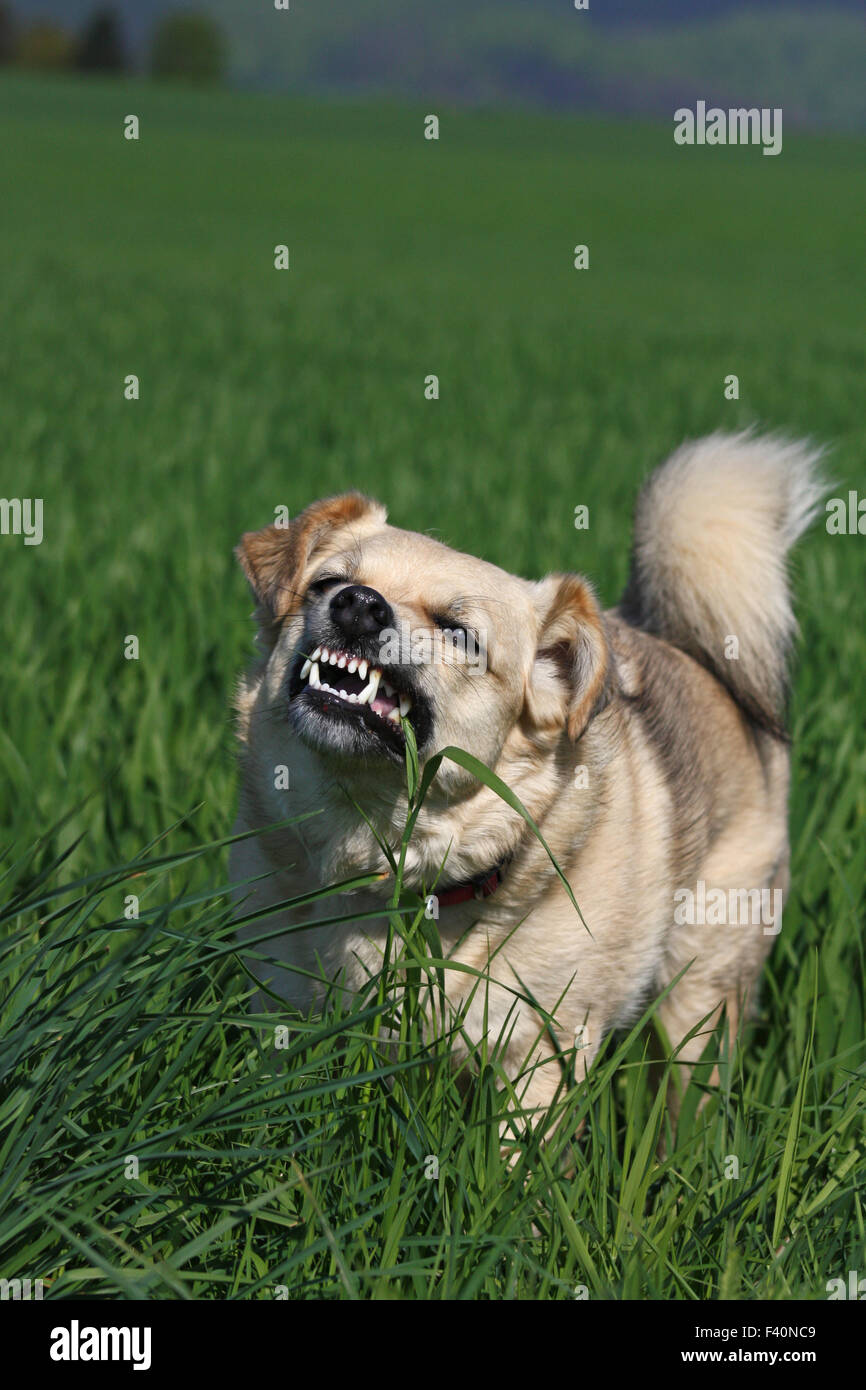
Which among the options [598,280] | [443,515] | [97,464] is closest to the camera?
[443,515]

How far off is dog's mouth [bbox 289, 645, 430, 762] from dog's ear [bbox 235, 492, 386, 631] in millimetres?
273

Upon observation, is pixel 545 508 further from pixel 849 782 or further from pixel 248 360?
pixel 248 360

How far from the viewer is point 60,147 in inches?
2082

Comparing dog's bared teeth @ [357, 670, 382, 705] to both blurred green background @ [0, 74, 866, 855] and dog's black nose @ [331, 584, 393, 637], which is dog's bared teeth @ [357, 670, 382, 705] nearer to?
dog's black nose @ [331, 584, 393, 637]

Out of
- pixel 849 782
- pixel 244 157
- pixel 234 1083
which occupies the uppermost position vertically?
pixel 244 157

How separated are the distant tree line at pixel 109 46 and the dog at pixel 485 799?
391 feet

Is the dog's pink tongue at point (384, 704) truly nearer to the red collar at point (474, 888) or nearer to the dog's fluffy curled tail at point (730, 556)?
the red collar at point (474, 888)

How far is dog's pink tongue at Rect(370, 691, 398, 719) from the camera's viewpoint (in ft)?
9.44

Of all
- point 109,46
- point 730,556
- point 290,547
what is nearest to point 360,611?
point 290,547

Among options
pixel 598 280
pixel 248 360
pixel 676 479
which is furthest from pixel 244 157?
pixel 676 479

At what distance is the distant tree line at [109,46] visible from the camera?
10794 cm

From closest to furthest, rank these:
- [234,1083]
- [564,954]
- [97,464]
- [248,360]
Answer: [234,1083]
[564,954]
[97,464]
[248,360]

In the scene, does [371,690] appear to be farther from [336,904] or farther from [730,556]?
[730,556]

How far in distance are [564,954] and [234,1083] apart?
104 cm
